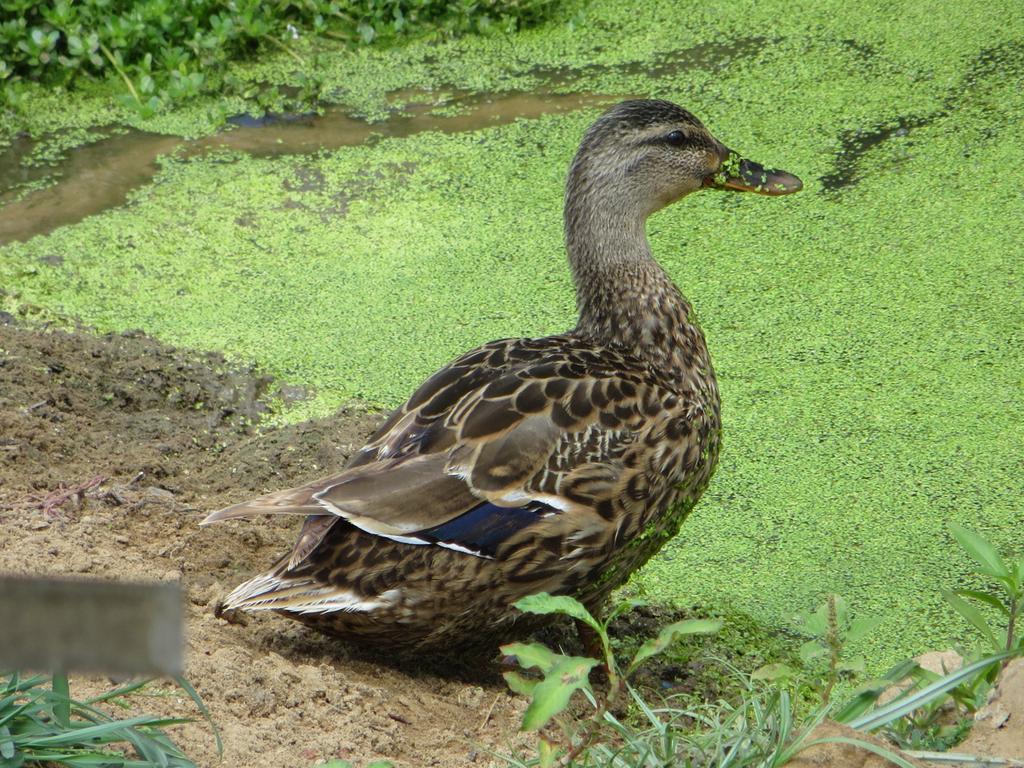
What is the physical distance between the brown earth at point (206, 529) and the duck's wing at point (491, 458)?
0.95ft

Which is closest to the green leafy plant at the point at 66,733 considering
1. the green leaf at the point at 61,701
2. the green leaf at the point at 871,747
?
the green leaf at the point at 61,701

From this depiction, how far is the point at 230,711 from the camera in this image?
255cm

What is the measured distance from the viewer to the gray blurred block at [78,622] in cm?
103

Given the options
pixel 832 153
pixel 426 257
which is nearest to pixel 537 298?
pixel 426 257

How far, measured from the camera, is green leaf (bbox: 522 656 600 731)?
6.57 feet

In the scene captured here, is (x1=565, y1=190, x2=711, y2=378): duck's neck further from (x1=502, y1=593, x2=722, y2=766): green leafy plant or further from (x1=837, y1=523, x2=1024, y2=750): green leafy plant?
(x1=502, y1=593, x2=722, y2=766): green leafy plant

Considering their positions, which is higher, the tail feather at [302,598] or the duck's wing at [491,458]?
the duck's wing at [491,458]

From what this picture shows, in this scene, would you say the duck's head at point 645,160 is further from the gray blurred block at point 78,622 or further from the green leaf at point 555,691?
the gray blurred block at point 78,622

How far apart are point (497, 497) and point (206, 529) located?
92 cm

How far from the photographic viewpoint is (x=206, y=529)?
3430 millimetres

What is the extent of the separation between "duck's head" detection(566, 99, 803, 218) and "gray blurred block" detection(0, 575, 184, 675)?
2689mm

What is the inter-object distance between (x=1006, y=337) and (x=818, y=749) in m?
2.44

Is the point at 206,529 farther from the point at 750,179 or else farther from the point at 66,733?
the point at 750,179

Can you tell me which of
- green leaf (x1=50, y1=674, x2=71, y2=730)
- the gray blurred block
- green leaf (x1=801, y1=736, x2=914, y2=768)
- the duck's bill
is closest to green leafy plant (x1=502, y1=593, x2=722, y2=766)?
green leaf (x1=801, y1=736, x2=914, y2=768)
